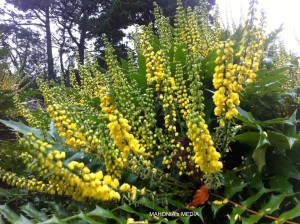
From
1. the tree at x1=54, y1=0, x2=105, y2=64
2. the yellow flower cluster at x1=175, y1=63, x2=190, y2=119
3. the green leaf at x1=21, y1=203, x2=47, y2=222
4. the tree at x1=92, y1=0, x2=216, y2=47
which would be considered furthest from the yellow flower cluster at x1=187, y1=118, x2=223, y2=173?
the tree at x1=54, y1=0, x2=105, y2=64

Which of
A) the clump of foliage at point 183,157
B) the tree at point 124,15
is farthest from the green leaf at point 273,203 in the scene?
the tree at point 124,15

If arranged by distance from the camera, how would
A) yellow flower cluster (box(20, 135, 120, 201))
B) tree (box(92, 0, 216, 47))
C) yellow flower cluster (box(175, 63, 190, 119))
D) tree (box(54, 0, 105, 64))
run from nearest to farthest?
yellow flower cluster (box(20, 135, 120, 201)) < yellow flower cluster (box(175, 63, 190, 119)) < tree (box(92, 0, 216, 47)) < tree (box(54, 0, 105, 64))

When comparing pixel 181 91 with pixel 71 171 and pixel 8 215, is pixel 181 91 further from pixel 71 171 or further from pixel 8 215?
pixel 8 215

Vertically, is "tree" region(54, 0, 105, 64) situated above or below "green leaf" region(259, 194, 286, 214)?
above

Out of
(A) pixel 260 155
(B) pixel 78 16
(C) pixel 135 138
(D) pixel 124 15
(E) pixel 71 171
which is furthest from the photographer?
(B) pixel 78 16

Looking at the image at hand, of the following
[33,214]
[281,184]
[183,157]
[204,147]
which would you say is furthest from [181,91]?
[33,214]

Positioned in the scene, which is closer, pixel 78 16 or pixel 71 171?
pixel 71 171

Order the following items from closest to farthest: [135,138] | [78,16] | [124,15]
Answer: [135,138], [124,15], [78,16]

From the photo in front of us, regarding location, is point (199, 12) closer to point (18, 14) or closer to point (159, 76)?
point (159, 76)

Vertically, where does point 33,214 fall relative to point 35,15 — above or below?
below

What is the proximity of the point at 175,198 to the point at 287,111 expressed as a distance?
2.10ft

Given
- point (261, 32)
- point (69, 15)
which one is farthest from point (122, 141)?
point (69, 15)

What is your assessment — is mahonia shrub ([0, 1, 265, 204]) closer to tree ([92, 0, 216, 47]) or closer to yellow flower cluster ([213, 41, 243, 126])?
yellow flower cluster ([213, 41, 243, 126])

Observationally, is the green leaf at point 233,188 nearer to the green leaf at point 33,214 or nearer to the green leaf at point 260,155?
the green leaf at point 260,155
